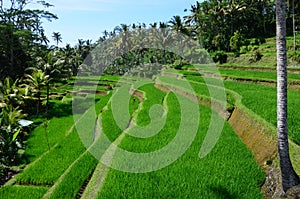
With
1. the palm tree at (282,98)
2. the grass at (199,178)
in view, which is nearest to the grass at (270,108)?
the grass at (199,178)

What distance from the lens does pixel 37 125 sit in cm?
1325

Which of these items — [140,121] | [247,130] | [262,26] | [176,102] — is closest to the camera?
[247,130]

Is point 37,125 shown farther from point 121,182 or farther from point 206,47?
point 206,47

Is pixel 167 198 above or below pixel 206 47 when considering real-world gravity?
below

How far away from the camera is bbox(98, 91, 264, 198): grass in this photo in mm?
4469

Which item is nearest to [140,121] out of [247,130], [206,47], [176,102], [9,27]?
[176,102]

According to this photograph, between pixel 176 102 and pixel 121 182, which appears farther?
pixel 176 102

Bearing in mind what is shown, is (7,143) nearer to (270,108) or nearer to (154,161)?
(154,161)

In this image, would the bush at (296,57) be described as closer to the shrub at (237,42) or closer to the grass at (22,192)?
the shrub at (237,42)

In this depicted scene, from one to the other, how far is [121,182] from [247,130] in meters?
3.49

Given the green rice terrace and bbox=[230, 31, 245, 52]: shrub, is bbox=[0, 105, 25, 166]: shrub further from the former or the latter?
bbox=[230, 31, 245, 52]: shrub

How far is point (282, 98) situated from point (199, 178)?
190 centimetres

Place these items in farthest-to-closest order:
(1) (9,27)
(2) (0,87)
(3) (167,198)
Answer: (1) (9,27) → (2) (0,87) → (3) (167,198)

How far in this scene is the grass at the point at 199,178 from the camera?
4469mm
